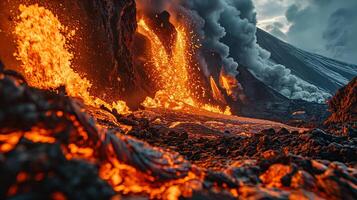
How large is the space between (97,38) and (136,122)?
7.51 metres

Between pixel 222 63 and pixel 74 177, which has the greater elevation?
pixel 222 63

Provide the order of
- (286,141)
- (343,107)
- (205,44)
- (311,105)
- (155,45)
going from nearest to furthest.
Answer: (286,141) → (343,107) → (155,45) → (205,44) → (311,105)

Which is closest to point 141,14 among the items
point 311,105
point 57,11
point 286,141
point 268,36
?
point 57,11

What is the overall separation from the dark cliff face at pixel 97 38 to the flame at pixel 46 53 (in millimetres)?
395

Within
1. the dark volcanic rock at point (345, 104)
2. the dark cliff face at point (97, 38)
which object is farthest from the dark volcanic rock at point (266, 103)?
the dark cliff face at point (97, 38)

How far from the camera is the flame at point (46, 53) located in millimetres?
16641

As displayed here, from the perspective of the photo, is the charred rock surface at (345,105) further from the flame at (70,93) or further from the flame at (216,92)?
the flame at (216,92)

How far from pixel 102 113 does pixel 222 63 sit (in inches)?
1643

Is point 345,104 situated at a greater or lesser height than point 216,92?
lesser

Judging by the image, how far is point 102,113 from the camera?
15.7m

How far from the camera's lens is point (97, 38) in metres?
20.2

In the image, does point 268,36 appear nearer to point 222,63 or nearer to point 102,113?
point 222,63

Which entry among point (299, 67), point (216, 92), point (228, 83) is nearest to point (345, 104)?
point (216, 92)

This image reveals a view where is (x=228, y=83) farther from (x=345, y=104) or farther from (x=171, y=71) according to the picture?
(x=345, y=104)
